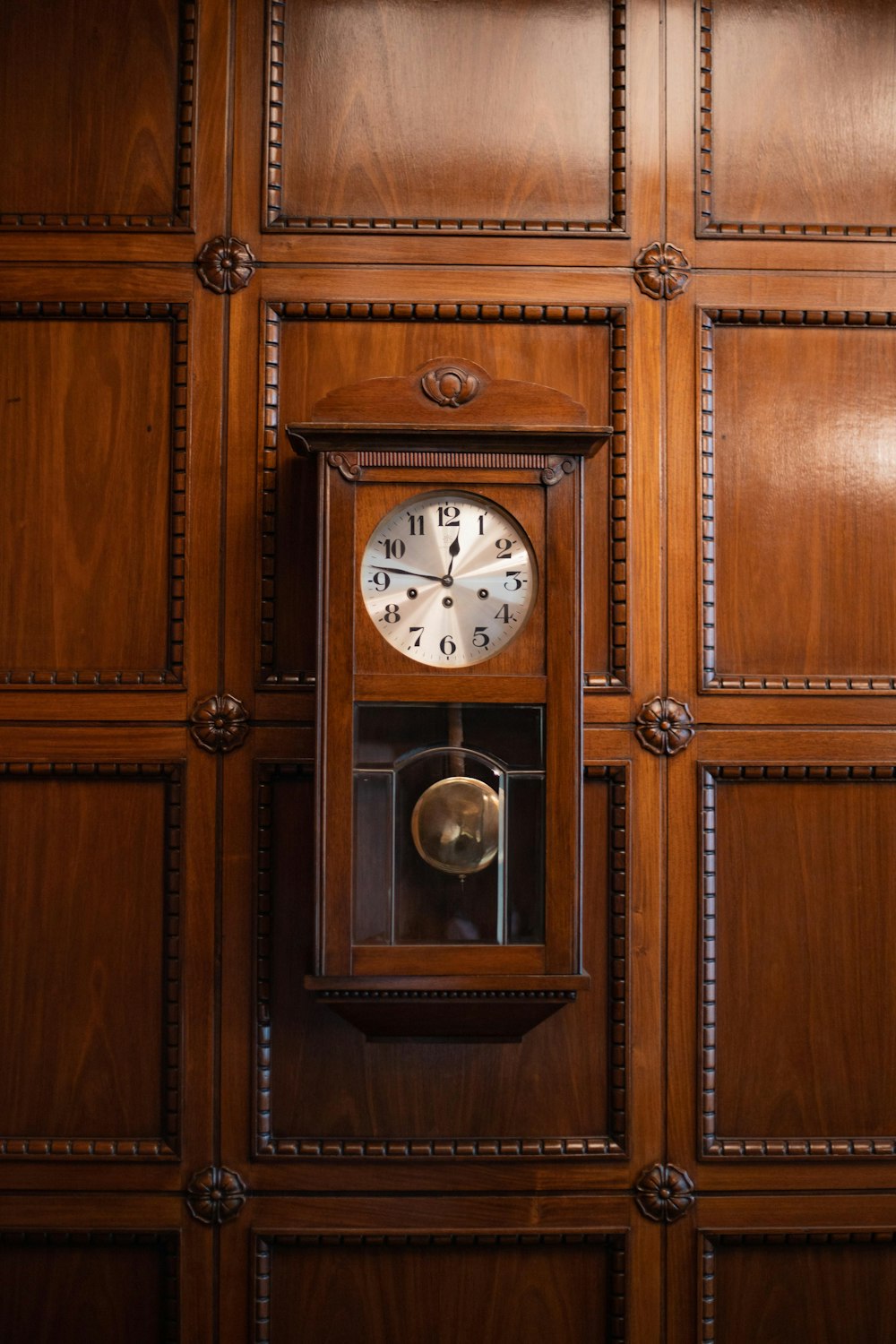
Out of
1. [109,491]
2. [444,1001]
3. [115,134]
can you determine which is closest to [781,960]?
[444,1001]

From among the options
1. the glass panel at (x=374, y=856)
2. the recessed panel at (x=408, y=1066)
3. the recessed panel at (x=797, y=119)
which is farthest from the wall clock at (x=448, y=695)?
the recessed panel at (x=797, y=119)

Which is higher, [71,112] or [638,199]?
[71,112]

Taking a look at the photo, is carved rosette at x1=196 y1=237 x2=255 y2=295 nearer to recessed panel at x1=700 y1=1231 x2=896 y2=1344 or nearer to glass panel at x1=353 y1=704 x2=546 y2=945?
glass panel at x1=353 y1=704 x2=546 y2=945

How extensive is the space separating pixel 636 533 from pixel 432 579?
0.34 meters

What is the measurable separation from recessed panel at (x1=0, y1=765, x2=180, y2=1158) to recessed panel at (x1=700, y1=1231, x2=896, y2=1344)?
788mm

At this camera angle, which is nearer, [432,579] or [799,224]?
[432,579]

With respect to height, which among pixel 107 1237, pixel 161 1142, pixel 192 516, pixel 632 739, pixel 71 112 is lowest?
pixel 107 1237

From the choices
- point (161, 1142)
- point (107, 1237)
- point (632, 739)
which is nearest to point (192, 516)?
point (632, 739)

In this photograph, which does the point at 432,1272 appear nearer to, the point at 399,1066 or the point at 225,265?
the point at 399,1066

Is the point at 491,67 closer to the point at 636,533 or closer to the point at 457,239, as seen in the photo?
the point at 457,239

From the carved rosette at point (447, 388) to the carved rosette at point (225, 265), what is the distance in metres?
0.35

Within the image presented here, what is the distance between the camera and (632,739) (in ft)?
4.89

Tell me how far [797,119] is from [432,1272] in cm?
168

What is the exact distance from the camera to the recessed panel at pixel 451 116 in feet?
4.95
